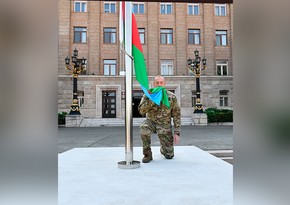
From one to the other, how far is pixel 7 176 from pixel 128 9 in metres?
3.25

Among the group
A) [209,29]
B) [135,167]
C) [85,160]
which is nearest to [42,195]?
[135,167]

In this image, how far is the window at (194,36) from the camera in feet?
77.2

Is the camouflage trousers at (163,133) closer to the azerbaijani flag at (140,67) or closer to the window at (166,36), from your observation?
the azerbaijani flag at (140,67)

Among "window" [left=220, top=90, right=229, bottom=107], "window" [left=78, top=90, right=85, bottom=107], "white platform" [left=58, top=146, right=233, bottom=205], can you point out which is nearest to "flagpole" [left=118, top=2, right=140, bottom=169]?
"white platform" [left=58, top=146, right=233, bottom=205]

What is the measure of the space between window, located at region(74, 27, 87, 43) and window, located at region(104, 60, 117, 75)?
9.88ft

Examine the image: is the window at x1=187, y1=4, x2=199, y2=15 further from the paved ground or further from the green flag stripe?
the green flag stripe

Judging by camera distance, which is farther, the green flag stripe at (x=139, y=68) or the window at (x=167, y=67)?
the window at (x=167, y=67)

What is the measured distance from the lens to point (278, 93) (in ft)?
4.23

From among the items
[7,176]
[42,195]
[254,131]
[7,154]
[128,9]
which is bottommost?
[42,195]

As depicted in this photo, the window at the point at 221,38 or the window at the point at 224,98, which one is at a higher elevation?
the window at the point at 221,38

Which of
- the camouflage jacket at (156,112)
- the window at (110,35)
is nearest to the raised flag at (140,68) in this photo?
the camouflage jacket at (156,112)

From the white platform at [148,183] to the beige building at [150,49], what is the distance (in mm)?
18486

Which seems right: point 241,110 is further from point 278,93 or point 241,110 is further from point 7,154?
point 7,154

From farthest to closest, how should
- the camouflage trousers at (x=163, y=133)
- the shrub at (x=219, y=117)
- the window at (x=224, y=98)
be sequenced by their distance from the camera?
the window at (x=224, y=98) → the shrub at (x=219, y=117) → the camouflage trousers at (x=163, y=133)
